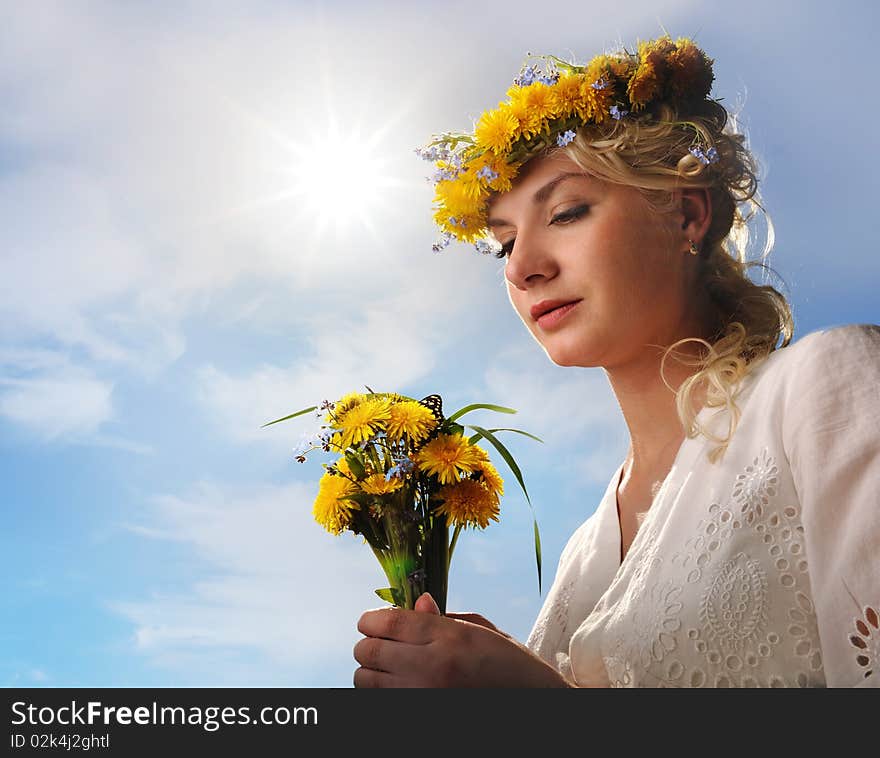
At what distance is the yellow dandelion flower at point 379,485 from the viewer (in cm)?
195

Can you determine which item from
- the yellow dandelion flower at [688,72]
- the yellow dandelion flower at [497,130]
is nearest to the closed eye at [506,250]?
the yellow dandelion flower at [497,130]

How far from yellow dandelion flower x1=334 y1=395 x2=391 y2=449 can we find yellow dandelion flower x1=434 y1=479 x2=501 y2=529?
0.75 ft

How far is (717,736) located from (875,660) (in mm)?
383

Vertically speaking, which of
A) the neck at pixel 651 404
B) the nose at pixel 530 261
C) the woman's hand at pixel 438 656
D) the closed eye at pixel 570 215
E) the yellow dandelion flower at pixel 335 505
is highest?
the closed eye at pixel 570 215

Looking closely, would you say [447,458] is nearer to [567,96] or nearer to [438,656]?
[438,656]

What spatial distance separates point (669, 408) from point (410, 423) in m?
0.82

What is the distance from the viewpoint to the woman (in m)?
1.70

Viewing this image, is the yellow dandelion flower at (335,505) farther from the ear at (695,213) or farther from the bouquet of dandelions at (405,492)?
the ear at (695,213)

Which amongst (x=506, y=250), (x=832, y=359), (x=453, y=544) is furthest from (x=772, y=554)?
(x=506, y=250)

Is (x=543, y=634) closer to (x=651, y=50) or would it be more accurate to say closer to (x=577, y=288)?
(x=577, y=288)

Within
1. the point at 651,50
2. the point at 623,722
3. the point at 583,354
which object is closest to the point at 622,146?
the point at 651,50

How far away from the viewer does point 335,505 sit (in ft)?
6.51

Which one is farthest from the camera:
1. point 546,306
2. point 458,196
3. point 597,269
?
point 458,196

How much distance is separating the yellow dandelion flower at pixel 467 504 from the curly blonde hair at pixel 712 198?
0.58 meters
